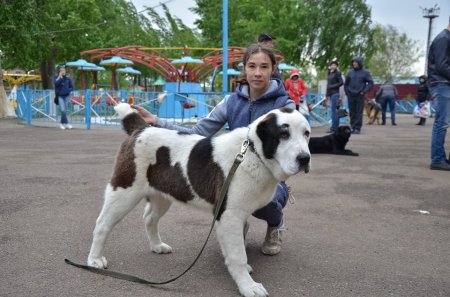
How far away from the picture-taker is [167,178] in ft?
10.4

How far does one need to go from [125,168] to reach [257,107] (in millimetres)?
1202

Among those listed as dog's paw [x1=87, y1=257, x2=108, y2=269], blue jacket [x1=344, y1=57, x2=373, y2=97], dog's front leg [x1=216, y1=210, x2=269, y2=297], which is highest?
blue jacket [x1=344, y1=57, x2=373, y2=97]

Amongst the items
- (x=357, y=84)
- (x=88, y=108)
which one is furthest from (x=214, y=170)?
(x=88, y=108)

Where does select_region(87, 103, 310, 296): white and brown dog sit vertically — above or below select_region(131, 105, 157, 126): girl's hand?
below

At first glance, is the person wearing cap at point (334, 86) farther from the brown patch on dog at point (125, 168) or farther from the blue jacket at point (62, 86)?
the brown patch on dog at point (125, 168)

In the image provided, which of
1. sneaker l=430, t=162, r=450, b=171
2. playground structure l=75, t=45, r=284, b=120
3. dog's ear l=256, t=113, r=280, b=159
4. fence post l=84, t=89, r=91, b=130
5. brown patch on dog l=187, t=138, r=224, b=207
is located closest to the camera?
dog's ear l=256, t=113, r=280, b=159

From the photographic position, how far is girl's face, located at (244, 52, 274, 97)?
3457 mm

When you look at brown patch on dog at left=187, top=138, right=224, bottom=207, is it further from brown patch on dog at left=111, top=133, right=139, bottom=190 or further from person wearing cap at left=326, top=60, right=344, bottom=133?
person wearing cap at left=326, top=60, right=344, bottom=133

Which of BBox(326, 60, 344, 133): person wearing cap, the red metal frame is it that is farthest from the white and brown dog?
the red metal frame

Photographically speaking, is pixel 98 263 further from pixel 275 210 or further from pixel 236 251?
pixel 275 210

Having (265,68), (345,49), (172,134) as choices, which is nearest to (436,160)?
(265,68)

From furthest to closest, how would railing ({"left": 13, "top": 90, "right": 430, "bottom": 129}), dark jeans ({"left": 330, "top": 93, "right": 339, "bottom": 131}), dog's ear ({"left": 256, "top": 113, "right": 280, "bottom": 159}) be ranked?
railing ({"left": 13, "top": 90, "right": 430, "bottom": 129}) → dark jeans ({"left": 330, "top": 93, "right": 339, "bottom": 131}) → dog's ear ({"left": 256, "top": 113, "right": 280, "bottom": 159})

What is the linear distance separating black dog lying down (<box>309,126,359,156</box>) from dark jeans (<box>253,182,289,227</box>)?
5.90 meters

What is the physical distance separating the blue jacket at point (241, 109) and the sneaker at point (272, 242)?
965 mm
